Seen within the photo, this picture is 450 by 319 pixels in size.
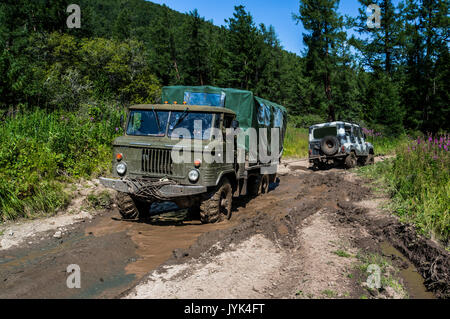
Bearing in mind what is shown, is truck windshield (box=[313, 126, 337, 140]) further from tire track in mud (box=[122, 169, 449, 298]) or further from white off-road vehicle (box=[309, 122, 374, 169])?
tire track in mud (box=[122, 169, 449, 298])

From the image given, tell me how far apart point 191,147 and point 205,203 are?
1.14 metres

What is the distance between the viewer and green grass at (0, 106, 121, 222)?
22.0 feet

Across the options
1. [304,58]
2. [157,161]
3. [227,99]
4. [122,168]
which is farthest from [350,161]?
[304,58]

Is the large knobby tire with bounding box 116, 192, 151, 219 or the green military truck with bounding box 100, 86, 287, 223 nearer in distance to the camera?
the green military truck with bounding box 100, 86, 287, 223

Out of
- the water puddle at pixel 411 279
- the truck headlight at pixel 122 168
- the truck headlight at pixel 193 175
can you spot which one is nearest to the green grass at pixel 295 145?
the truck headlight at pixel 193 175

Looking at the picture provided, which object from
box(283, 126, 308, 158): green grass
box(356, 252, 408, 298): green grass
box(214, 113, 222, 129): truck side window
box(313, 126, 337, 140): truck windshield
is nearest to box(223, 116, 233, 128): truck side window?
box(214, 113, 222, 129): truck side window

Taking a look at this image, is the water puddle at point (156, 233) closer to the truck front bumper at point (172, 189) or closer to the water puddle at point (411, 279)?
the truck front bumper at point (172, 189)

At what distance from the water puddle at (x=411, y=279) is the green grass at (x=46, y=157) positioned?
22.0 ft

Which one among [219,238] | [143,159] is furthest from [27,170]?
[219,238]

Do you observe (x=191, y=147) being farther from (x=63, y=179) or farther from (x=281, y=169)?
(x=281, y=169)

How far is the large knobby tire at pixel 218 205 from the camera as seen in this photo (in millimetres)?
6219

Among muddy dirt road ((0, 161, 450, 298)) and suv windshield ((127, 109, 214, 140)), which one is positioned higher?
suv windshield ((127, 109, 214, 140))

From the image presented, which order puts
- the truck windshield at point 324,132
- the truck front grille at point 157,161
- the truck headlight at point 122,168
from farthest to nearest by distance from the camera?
1. the truck windshield at point 324,132
2. the truck headlight at point 122,168
3. the truck front grille at point 157,161

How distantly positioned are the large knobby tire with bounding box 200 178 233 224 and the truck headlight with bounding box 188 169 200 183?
0.56 metres
